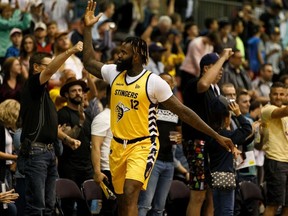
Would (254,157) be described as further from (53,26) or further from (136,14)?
(136,14)

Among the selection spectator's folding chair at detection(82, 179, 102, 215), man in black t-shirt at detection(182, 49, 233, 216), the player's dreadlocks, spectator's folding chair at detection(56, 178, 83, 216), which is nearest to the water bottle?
spectator's folding chair at detection(82, 179, 102, 215)

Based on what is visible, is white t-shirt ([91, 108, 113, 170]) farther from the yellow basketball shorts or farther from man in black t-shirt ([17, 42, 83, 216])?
the yellow basketball shorts

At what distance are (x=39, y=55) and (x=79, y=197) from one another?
7.36ft

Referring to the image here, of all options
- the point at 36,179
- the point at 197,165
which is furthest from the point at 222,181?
the point at 36,179

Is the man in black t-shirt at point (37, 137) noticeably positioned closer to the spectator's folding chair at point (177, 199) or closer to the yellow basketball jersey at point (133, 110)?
the yellow basketball jersey at point (133, 110)

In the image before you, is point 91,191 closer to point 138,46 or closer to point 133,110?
point 133,110

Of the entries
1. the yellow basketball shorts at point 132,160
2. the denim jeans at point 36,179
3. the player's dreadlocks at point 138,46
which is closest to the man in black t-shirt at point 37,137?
the denim jeans at point 36,179

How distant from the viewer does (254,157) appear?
13867 mm

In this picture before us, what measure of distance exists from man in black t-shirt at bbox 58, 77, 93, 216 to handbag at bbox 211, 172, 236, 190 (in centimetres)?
197

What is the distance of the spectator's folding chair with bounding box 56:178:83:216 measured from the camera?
12411mm

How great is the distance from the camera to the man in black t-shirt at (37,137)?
36.9ft

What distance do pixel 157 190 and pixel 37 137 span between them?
2.03 metres

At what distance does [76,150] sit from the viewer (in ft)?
43.0

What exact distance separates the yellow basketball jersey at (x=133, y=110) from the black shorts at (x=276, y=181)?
3.39 meters
